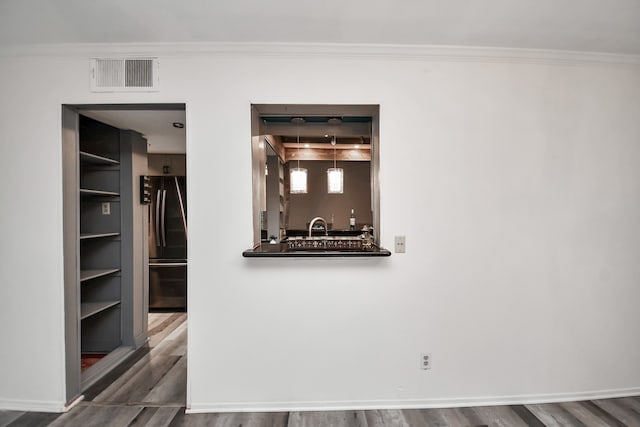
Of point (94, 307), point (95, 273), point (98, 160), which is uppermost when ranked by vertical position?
point (98, 160)

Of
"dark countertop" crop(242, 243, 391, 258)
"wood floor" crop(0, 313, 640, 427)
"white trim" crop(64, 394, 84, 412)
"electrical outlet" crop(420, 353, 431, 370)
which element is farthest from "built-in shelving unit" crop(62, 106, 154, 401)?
"electrical outlet" crop(420, 353, 431, 370)

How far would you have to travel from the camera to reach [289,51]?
212 cm

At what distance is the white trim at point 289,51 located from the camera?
2086 millimetres

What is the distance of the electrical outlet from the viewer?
2154mm

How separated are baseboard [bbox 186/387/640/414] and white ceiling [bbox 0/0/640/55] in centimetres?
256

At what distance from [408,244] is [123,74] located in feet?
7.88

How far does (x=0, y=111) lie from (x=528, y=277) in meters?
4.02

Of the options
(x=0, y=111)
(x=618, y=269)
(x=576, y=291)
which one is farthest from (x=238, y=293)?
(x=618, y=269)

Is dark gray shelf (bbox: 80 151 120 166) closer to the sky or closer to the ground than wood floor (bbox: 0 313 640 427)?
closer to the sky

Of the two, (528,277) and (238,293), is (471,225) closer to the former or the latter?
(528,277)

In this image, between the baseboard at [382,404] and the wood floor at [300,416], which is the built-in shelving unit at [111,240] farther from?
the baseboard at [382,404]

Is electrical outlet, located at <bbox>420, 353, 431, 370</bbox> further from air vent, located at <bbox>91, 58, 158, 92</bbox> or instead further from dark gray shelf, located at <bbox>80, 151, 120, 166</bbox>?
dark gray shelf, located at <bbox>80, 151, 120, 166</bbox>

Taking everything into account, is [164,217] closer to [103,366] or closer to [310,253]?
[103,366]

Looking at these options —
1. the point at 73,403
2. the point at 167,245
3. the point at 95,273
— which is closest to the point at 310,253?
the point at 73,403
